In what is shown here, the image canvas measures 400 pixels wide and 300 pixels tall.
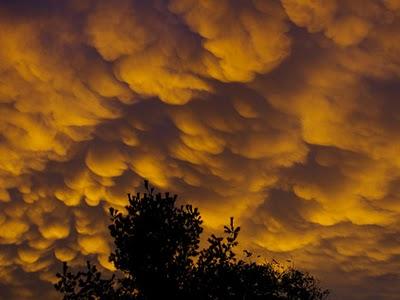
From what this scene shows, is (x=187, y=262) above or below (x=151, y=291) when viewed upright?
above

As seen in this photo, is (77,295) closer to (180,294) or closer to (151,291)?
(151,291)

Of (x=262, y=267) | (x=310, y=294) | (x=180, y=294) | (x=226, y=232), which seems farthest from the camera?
(x=310, y=294)

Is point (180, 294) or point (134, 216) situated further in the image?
point (134, 216)

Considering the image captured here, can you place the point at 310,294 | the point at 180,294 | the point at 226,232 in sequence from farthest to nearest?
the point at 310,294 < the point at 226,232 < the point at 180,294

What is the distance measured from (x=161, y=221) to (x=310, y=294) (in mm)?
17295

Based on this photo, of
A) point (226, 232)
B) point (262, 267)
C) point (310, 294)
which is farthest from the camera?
point (310, 294)

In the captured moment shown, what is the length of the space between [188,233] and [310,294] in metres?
15.9

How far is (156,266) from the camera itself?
82.1ft

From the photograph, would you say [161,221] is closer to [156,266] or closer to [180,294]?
[156,266]

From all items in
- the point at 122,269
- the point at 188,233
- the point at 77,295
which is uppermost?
the point at 188,233

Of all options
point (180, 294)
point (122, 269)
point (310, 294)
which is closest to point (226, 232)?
point (180, 294)

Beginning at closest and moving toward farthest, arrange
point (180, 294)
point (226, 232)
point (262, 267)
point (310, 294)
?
point (180, 294) → point (226, 232) → point (262, 267) → point (310, 294)

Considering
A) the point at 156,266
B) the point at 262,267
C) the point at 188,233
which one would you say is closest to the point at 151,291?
the point at 156,266

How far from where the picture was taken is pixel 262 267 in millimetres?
29359
